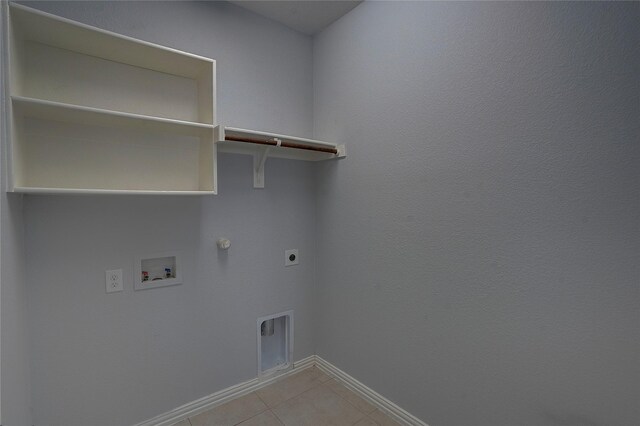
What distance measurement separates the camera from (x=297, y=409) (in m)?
1.85

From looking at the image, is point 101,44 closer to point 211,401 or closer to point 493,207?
point 493,207

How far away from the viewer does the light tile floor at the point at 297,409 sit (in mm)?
1745

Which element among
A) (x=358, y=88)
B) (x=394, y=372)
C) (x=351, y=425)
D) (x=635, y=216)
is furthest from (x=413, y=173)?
(x=351, y=425)

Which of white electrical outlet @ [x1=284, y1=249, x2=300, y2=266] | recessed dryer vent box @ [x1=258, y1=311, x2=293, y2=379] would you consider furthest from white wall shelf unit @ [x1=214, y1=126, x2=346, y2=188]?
recessed dryer vent box @ [x1=258, y1=311, x2=293, y2=379]

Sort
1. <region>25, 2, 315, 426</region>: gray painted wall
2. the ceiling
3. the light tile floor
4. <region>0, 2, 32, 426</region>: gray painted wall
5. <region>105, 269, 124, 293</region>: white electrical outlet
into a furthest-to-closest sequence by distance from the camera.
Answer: the ceiling
the light tile floor
<region>105, 269, 124, 293</region>: white electrical outlet
<region>25, 2, 315, 426</region>: gray painted wall
<region>0, 2, 32, 426</region>: gray painted wall

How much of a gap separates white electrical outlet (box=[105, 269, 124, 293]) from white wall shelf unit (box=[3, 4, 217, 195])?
0.42 m

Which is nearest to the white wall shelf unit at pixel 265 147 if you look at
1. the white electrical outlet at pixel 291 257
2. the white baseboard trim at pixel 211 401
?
the white electrical outlet at pixel 291 257

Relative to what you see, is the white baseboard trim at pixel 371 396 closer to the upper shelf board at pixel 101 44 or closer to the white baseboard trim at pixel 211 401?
the white baseboard trim at pixel 211 401

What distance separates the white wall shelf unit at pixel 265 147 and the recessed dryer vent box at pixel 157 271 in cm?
67

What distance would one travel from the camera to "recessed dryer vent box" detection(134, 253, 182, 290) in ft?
5.27

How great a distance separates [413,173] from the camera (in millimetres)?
1619

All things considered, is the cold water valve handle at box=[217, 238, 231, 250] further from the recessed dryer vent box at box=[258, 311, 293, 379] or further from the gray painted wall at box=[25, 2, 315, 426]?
the recessed dryer vent box at box=[258, 311, 293, 379]

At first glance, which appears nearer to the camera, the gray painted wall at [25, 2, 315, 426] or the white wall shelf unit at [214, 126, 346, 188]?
the gray painted wall at [25, 2, 315, 426]

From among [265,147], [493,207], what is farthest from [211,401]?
[493,207]
